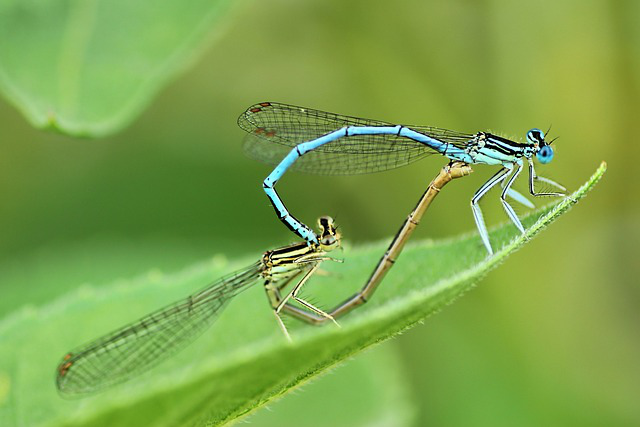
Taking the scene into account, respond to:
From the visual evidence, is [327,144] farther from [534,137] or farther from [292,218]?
[534,137]

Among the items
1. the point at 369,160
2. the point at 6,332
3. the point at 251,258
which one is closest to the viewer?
the point at 6,332

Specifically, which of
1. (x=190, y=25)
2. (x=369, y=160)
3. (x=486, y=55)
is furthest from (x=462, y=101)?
(x=190, y=25)

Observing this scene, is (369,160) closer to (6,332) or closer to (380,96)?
(380,96)

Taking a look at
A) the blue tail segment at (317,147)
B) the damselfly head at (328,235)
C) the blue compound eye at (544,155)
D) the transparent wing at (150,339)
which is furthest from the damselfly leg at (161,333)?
→ the blue compound eye at (544,155)

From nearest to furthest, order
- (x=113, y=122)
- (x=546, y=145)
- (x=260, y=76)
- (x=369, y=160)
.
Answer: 1. (x=113, y=122)
2. (x=546, y=145)
3. (x=369, y=160)
4. (x=260, y=76)

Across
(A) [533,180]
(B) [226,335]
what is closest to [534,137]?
(A) [533,180]

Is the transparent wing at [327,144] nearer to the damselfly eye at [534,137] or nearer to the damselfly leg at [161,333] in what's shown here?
the damselfly eye at [534,137]

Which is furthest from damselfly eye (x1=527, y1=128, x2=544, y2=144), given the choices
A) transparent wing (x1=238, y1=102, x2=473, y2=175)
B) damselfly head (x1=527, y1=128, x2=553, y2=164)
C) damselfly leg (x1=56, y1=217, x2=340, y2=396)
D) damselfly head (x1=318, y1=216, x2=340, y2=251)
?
damselfly leg (x1=56, y1=217, x2=340, y2=396)
